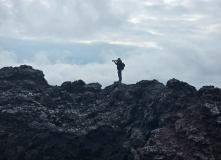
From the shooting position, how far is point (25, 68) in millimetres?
34188

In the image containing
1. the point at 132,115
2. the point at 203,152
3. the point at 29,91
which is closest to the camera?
the point at 203,152

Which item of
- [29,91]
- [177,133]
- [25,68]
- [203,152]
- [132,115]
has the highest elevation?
[25,68]

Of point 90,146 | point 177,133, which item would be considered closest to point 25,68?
point 90,146

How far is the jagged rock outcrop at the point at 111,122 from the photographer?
74.8 ft

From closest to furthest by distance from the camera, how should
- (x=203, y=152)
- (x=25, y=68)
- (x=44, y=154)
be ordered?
(x=203, y=152), (x=44, y=154), (x=25, y=68)

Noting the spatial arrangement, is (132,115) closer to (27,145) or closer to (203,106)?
(203,106)

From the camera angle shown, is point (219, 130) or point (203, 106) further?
point (203, 106)

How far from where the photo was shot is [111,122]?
28.4 meters

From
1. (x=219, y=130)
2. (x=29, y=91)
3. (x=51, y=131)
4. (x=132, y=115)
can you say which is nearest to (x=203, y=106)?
(x=219, y=130)

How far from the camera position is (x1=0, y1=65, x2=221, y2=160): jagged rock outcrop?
22.8m

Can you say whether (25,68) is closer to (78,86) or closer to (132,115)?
(78,86)

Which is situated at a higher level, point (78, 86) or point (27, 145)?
point (78, 86)

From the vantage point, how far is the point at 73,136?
27375 millimetres

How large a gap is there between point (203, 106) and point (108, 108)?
34.7 ft
